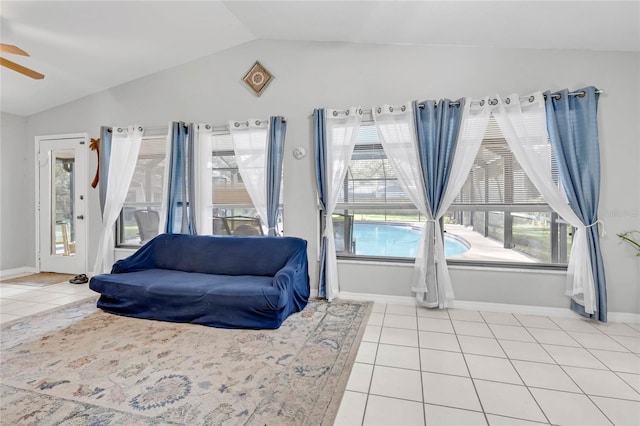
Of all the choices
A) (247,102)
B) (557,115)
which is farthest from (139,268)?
(557,115)

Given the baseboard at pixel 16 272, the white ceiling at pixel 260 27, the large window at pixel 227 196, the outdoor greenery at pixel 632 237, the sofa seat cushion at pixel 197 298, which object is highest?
the white ceiling at pixel 260 27

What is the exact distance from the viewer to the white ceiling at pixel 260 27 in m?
2.61


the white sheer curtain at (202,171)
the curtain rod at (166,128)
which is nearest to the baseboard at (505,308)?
the white sheer curtain at (202,171)

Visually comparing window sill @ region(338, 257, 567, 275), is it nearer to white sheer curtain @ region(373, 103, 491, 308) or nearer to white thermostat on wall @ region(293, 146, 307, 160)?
white sheer curtain @ region(373, 103, 491, 308)

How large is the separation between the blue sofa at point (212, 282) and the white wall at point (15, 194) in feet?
9.24

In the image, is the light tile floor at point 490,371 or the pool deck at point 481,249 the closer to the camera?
the light tile floor at point 490,371

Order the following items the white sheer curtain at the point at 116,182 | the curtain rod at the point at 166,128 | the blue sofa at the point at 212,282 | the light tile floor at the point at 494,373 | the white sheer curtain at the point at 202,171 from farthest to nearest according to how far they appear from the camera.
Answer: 1. the white sheer curtain at the point at 116,182
2. the white sheer curtain at the point at 202,171
3. the curtain rod at the point at 166,128
4. the blue sofa at the point at 212,282
5. the light tile floor at the point at 494,373

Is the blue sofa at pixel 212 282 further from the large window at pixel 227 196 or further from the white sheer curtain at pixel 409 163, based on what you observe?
the white sheer curtain at pixel 409 163

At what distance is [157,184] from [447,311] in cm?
406

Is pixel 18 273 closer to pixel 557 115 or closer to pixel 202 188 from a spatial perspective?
pixel 202 188

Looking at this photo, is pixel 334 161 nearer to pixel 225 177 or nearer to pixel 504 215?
pixel 225 177

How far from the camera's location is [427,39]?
3.19 metres

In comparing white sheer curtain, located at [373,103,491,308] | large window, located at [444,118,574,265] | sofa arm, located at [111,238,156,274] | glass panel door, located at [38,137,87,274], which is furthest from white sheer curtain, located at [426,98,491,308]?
glass panel door, located at [38,137,87,274]

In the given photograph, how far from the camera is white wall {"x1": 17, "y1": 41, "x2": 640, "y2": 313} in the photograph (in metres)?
2.93
